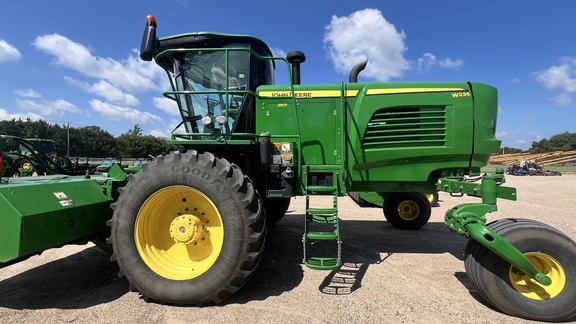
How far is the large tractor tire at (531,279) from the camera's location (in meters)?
2.76

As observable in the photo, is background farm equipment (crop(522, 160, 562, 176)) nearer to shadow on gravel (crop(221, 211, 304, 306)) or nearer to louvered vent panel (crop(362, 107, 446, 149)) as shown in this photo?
shadow on gravel (crop(221, 211, 304, 306))

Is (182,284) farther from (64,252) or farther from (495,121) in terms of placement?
(495,121)

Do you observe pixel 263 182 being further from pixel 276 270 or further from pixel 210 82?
pixel 210 82

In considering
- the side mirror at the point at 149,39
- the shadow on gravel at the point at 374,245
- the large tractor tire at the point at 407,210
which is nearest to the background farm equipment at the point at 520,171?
the shadow on gravel at the point at 374,245

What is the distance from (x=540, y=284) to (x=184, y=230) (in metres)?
3.50

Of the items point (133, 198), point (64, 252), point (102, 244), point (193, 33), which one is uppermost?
point (193, 33)

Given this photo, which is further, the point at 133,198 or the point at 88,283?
the point at 88,283

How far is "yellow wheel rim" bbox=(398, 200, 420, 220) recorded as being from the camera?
20.7ft

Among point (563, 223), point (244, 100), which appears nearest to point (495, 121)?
point (244, 100)

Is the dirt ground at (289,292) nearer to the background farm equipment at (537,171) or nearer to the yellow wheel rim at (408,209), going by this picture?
the yellow wheel rim at (408,209)

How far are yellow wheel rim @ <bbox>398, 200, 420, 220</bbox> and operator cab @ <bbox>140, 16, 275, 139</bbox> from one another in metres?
3.88

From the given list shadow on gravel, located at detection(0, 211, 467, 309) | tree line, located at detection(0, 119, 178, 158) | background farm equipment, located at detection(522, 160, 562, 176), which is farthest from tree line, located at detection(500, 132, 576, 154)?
shadow on gravel, located at detection(0, 211, 467, 309)

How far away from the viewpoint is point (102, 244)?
360cm

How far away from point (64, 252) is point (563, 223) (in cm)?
990
